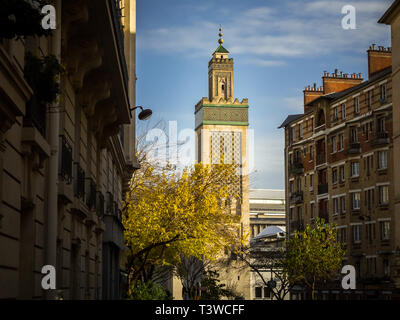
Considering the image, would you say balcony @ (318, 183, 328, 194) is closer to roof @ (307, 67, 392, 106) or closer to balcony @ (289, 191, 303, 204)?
balcony @ (289, 191, 303, 204)

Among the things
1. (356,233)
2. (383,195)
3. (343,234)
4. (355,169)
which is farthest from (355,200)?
(383,195)

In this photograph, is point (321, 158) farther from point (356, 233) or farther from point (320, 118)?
point (356, 233)

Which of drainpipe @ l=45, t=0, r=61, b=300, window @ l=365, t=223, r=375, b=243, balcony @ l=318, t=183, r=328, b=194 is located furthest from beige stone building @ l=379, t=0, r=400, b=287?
drainpipe @ l=45, t=0, r=61, b=300

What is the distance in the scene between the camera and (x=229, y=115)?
418 ft

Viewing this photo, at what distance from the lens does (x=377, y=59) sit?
218ft

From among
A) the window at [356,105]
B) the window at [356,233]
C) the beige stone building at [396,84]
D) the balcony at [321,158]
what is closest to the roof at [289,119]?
the balcony at [321,158]

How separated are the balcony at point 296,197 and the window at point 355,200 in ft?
39.7

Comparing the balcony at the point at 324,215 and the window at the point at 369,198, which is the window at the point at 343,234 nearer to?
the balcony at the point at 324,215

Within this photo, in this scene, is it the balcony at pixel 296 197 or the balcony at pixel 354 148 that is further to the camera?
the balcony at pixel 296 197

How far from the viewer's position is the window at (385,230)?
59375 millimetres

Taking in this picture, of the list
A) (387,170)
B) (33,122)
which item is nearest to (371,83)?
(387,170)

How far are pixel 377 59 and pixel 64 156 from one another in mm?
55788

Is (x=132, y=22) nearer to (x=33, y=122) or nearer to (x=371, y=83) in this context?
(x=33, y=122)

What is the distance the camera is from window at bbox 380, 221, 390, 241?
2338 inches
